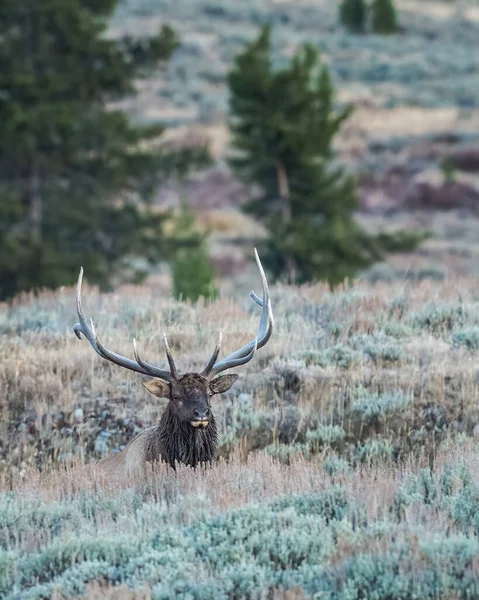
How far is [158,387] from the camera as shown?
26.8 feet

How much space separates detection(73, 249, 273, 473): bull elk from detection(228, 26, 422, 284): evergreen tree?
54.9 feet

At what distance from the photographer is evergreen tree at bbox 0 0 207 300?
24.6 metres

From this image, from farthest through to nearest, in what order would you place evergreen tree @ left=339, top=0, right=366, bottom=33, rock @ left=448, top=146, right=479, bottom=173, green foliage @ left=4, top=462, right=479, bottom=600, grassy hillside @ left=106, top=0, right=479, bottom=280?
evergreen tree @ left=339, top=0, right=366, bottom=33 → rock @ left=448, top=146, right=479, bottom=173 → grassy hillside @ left=106, top=0, right=479, bottom=280 → green foliage @ left=4, top=462, right=479, bottom=600

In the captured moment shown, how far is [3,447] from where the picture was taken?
33.4 ft

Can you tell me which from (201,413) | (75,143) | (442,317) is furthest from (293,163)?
(201,413)

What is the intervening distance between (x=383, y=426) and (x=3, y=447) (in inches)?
123

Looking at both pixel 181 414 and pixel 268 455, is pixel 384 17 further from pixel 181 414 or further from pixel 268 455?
pixel 181 414

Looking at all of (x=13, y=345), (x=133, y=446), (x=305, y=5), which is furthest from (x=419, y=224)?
(x=305, y=5)

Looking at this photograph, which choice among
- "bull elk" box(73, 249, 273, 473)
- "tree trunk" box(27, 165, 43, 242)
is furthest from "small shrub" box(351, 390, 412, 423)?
"tree trunk" box(27, 165, 43, 242)

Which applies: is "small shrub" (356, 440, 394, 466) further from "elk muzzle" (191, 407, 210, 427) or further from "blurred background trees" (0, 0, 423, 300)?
"blurred background trees" (0, 0, 423, 300)

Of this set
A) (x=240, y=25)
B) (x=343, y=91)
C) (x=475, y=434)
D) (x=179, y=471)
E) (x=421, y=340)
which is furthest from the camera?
(x=240, y=25)

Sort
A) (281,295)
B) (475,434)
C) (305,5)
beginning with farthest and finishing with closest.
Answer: (305,5) → (281,295) → (475,434)

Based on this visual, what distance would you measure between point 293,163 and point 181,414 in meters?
18.4

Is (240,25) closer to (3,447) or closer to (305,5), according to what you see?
(305,5)
